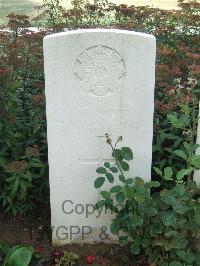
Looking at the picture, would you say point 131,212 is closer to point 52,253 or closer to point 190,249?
point 190,249

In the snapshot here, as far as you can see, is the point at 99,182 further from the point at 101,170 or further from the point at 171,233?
the point at 171,233

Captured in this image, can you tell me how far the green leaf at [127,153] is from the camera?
298 cm

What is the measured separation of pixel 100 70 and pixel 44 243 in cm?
136

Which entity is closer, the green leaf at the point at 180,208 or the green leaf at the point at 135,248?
the green leaf at the point at 180,208

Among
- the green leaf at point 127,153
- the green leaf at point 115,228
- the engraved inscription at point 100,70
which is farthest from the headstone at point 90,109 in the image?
the green leaf at point 115,228

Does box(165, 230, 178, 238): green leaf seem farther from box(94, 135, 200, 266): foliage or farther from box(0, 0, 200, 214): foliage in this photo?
box(0, 0, 200, 214): foliage

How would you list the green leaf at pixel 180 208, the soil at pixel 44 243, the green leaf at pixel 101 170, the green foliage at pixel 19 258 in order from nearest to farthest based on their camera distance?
the green leaf at pixel 180 208 < the green foliage at pixel 19 258 < the green leaf at pixel 101 170 < the soil at pixel 44 243

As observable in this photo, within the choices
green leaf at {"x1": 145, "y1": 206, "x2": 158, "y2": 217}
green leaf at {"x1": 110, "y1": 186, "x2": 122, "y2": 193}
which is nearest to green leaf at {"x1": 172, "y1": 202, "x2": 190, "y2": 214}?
green leaf at {"x1": 145, "y1": 206, "x2": 158, "y2": 217}

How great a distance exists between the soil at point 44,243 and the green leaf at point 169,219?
49 cm

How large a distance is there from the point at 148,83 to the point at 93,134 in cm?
49

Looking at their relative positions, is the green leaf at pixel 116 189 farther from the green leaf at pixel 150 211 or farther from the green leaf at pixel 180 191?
the green leaf at pixel 180 191

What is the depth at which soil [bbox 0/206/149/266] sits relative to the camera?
3.25 metres

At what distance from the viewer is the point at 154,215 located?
295 centimetres

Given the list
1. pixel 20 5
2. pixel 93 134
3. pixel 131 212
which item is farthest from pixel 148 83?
pixel 20 5
